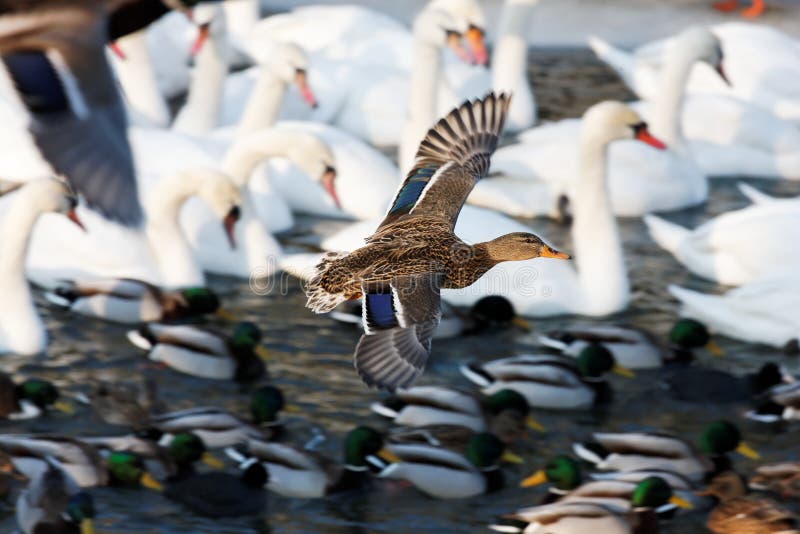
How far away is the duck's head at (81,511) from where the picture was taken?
6.75m

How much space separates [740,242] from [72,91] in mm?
7627

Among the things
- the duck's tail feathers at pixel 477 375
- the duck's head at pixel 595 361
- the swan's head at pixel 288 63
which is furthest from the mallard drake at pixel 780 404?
the swan's head at pixel 288 63

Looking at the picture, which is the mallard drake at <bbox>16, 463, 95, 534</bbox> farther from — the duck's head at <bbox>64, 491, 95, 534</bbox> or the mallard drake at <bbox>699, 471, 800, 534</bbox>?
the mallard drake at <bbox>699, 471, 800, 534</bbox>

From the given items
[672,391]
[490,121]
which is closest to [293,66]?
[672,391]

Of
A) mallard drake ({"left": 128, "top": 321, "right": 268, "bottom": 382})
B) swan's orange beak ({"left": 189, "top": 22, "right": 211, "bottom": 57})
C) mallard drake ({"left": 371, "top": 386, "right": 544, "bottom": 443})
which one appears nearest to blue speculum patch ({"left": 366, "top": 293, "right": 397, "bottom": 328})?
mallard drake ({"left": 371, "top": 386, "right": 544, "bottom": 443})

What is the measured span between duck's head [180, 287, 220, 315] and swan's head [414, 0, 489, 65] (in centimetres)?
255

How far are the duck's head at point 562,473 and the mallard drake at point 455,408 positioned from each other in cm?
59

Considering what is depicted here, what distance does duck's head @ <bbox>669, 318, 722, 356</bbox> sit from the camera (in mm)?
8914

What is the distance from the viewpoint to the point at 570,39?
1537 cm

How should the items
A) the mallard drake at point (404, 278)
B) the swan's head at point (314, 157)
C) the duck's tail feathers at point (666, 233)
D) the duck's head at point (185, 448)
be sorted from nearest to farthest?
→ the mallard drake at point (404, 278) < the duck's head at point (185, 448) < the swan's head at point (314, 157) < the duck's tail feathers at point (666, 233)

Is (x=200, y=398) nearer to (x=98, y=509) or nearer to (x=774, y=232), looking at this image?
(x=98, y=509)

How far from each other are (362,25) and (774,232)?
5.84m

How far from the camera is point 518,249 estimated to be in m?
4.90

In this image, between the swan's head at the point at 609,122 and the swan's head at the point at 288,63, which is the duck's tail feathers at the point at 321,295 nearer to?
the swan's head at the point at 609,122
